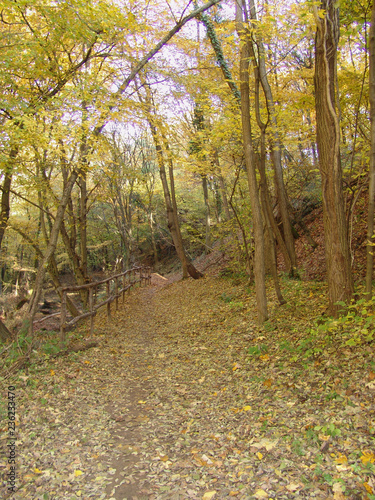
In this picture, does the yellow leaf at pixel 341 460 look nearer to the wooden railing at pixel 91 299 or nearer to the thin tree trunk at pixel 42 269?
the wooden railing at pixel 91 299

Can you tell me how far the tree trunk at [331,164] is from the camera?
475 cm

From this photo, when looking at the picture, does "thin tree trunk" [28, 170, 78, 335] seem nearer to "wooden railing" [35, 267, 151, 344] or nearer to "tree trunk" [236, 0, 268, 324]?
"wooden railing" [35, 267, 151, 344]

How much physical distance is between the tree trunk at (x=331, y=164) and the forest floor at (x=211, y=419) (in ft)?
2.46

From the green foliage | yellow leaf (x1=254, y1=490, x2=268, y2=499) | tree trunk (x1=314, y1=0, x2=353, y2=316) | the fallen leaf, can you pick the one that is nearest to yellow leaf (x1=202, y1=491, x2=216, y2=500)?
yellow leaf (x1=254, y1=490, x2=268, y2=499)

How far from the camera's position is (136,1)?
26.8 feet

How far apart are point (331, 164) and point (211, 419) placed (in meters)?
3.89

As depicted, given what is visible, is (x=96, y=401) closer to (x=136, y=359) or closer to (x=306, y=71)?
(x=136, y=359)

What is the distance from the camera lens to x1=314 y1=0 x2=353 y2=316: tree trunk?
4.75 metres

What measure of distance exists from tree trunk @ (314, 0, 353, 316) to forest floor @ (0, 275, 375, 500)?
2.46 ft

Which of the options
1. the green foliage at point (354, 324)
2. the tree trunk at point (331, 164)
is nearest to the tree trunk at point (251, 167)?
the tree trunk at point (331, 164)

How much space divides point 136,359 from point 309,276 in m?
5.42

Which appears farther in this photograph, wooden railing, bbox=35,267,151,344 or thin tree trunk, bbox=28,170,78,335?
thin tree trunk, bbox=28,170,78,335

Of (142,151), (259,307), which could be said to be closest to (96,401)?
(259,307)

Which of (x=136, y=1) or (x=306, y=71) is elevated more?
(x=136, y=1)
